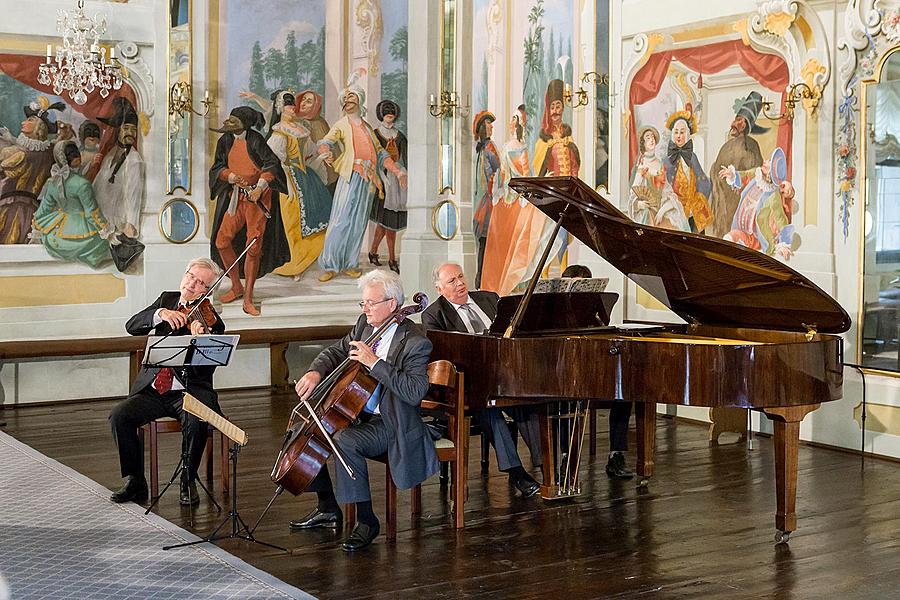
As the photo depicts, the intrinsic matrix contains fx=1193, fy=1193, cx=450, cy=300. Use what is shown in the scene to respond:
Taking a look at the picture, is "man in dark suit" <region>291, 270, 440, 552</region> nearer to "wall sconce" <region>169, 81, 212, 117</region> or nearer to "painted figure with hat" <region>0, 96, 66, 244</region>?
"painted figure with hat" <region>0, 96, 66, 244</region>

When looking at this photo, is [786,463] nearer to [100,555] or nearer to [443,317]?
[443,317]

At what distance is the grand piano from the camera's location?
5172mm

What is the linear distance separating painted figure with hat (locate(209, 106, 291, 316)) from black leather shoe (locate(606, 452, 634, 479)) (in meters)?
4.69

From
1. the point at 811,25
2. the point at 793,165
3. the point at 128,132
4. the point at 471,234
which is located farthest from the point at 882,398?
the point at 128,132

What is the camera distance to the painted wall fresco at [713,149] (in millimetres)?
8148

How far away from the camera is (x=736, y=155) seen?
8.40 metres

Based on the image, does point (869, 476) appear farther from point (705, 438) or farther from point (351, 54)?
point (351, 54)

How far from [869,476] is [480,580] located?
124 inches

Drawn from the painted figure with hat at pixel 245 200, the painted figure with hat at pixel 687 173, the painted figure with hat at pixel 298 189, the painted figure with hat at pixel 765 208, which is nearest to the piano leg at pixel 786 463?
the painted figure with hat at pixel 765 208

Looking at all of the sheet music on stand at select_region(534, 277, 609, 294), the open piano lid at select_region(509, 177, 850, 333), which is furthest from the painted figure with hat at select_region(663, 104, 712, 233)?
the open piano lid at select_region(509, 177, 850, 333)

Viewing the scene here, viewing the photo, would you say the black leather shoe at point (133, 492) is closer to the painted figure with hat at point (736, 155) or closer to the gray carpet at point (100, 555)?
the gray carpet at point (100, 555)

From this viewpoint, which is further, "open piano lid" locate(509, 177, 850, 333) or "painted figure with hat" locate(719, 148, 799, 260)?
"painted figure with hat" locate(719, 148, 799, 260)

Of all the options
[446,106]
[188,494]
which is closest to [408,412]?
[188,494]

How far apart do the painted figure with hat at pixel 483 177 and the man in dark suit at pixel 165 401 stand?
495cm
